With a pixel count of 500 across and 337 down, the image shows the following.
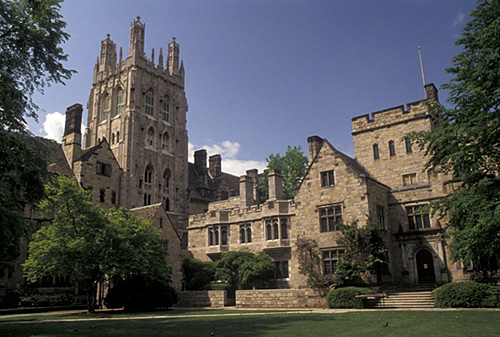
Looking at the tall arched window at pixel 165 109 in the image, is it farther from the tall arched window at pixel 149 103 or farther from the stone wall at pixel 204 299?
the stone wall at pixel 204 299

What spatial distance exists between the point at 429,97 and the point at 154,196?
40.1 metres

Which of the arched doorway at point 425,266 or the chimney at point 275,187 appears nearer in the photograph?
the arched doorway at point 425,266

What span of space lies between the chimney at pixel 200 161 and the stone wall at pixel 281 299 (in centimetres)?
4455

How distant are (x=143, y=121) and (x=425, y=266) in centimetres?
4594

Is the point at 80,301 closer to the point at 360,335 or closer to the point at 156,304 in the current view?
the point at 156,304

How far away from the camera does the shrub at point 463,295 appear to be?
20.1 meters

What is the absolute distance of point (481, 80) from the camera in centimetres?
1820

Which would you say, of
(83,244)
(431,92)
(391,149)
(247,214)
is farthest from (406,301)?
(247,214)

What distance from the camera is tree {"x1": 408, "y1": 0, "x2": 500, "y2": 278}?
17344mm

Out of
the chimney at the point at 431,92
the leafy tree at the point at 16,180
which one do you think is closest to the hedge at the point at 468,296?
the chimney at the point at 431,92

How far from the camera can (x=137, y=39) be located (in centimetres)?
6600

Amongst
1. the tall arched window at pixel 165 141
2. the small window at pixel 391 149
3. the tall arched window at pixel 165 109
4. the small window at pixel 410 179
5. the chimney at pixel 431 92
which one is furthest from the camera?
the tall arched window at pixel 165 109

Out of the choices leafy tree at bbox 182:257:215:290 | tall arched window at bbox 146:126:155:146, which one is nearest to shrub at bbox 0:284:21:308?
leafy tree at bbox 182:257:215:290

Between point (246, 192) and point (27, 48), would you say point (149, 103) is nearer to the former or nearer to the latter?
point (246, 192)
